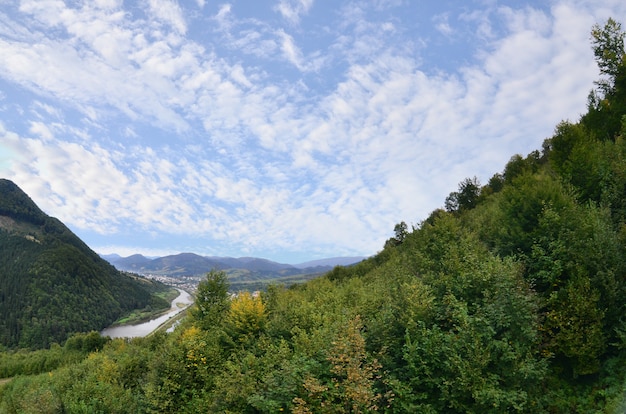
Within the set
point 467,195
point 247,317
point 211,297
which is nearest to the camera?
point 247,317

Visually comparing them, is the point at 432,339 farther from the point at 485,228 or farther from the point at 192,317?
the point at 192,317

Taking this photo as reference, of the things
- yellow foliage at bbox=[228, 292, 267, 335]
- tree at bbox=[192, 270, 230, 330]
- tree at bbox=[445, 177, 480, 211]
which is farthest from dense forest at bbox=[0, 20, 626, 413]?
tree at bbox=[445, 177, 480, 211]

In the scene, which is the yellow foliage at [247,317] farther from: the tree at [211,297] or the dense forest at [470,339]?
the tree at [211,297]

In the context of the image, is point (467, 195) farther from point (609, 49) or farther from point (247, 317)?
point (247, 317)

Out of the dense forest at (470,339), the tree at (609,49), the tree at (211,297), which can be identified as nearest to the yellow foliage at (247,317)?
the dense forest at (470,339)

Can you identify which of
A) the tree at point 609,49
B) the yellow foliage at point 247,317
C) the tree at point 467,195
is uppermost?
the tree at point 609,49

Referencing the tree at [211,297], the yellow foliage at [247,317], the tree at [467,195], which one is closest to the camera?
the yellow foliage at [247,317]

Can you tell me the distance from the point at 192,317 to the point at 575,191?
4161 cm

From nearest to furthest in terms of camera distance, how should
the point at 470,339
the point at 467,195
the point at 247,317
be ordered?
the point at 470,339, the point at 247,317, the point at 467,195

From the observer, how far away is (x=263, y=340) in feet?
77.5

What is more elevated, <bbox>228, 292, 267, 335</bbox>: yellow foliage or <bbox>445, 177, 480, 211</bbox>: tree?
<bbox>445, 177, 480, 211</bbox>: tree

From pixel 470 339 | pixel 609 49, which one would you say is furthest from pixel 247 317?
pixel 609 49

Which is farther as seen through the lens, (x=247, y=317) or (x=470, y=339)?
(x=247, y=317)

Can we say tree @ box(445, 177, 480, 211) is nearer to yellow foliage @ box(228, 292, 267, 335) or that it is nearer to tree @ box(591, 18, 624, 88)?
tree @ box(591, 18, 624, 88)
